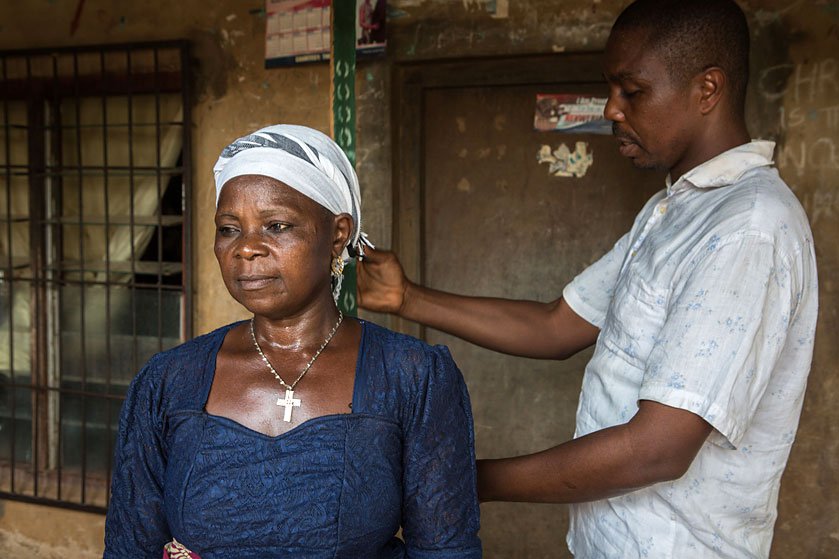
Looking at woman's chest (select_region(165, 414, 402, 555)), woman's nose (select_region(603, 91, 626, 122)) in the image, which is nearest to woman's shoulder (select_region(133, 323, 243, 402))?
woman's chest (select_region(165, 414, 402, 555))

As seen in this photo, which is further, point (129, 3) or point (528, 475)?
point (129, 3)

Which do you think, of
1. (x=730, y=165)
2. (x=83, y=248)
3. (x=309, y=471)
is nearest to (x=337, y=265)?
(x=309, y=471)

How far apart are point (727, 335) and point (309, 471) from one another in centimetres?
84

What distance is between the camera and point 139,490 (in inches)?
55.1

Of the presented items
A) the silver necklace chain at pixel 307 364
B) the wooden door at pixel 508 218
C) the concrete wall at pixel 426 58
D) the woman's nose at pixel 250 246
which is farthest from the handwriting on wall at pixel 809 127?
the woman's nose at pixel 250 246

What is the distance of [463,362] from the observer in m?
3.28

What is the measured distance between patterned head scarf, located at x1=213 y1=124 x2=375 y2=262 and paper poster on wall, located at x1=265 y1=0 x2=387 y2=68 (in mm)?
1658

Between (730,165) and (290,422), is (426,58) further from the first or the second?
(290,422)

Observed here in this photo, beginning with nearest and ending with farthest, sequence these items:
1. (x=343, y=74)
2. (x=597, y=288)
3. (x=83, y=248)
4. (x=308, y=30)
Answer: (x=343, y=74) → (x=597, y=288) → (x=308, y=30) → (x=83, y=248)

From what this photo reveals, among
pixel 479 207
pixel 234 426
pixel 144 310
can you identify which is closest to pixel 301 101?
pixel 479 207

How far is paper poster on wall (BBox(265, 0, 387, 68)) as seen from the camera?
2.93 meters

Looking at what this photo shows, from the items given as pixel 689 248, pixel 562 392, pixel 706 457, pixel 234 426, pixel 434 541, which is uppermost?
pixel 689 248

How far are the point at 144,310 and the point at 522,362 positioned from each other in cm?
193

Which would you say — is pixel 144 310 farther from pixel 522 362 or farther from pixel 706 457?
pixel 706 457
